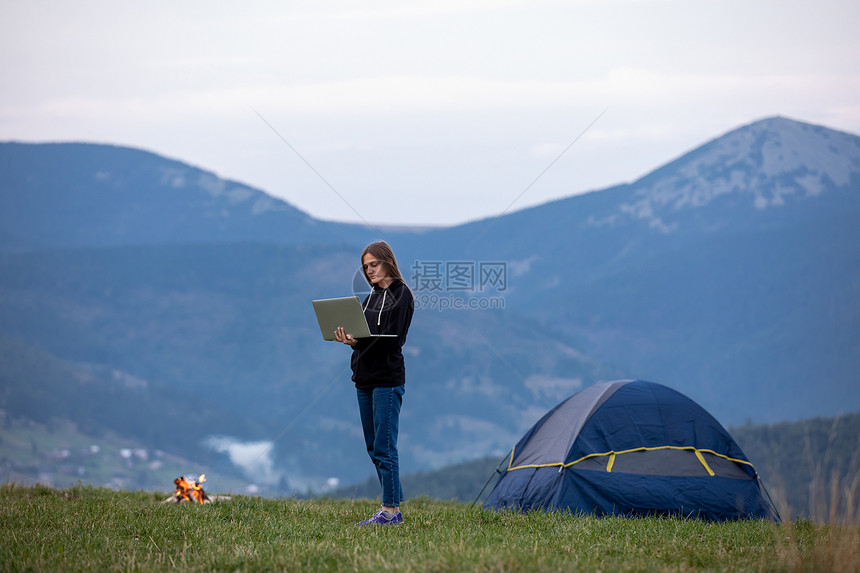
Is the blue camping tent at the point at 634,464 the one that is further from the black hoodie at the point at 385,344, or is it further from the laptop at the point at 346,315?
the laptop at the point at 346,315

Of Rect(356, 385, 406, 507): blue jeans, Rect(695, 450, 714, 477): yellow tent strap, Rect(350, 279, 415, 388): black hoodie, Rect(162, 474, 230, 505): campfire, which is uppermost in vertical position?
Rect(350, 279, 415, 388): black hoodie

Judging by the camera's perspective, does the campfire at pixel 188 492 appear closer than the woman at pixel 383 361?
No

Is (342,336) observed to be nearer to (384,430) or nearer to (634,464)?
(384,430)

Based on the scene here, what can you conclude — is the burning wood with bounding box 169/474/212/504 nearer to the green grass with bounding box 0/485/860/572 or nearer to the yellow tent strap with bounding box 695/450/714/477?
the green grass with bounding box 0/485/860/572

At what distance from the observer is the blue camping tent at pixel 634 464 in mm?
8992

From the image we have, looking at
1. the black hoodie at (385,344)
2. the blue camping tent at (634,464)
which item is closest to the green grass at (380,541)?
the blue camping tent at (634,464)

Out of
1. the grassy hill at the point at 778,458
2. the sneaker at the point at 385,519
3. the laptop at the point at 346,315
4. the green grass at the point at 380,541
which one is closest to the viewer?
the green grass at the point at 380,541

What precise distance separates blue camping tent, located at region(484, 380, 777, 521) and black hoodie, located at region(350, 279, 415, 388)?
3098mm

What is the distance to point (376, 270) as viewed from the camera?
699 cm

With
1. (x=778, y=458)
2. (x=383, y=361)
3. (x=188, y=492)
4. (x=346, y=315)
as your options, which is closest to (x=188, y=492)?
(x=188, y=492)

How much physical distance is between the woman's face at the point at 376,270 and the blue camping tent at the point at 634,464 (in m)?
3.51

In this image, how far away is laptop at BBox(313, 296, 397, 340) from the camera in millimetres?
6469

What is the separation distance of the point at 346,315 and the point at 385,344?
1.52ft

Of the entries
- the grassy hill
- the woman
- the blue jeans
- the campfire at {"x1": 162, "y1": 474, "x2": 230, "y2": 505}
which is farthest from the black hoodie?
the grassy hill
